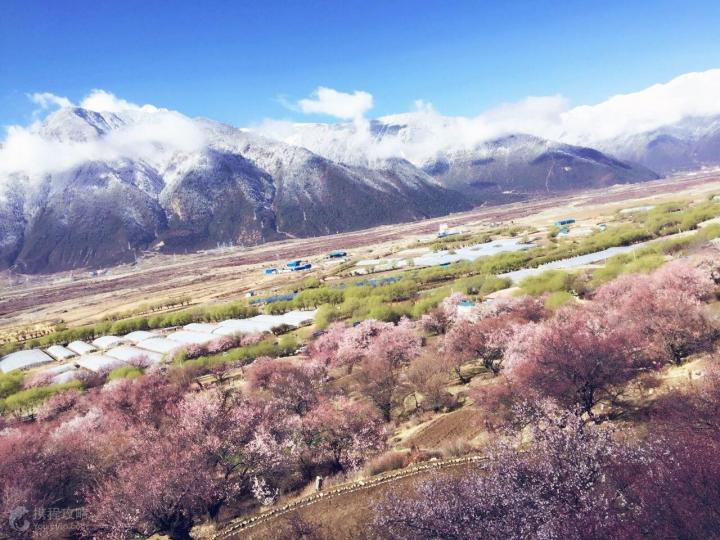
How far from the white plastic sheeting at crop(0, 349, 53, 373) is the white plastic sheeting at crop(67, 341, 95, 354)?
157 inches

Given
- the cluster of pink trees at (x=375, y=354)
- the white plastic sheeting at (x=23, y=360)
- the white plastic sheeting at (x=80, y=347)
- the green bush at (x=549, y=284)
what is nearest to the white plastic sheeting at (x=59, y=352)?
the white plastic sheeting at (x=80, y=347)

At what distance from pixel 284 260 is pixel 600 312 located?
493 ft

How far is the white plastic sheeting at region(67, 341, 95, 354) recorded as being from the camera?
7762 centimetres

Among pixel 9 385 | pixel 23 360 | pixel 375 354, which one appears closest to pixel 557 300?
pixel 375 354

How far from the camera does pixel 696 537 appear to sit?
12.9 meters

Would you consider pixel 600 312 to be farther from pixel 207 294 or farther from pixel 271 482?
pixel 207 294

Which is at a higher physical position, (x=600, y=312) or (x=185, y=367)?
(x=600, y=312)

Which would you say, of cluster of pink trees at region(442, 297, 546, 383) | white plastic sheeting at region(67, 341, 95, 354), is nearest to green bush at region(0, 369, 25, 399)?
white plastic sheeting at region(67, 341, 95, 354)

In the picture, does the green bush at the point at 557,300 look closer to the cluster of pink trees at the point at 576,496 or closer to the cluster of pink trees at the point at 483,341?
the cluster of pink trees at the point at 483,341

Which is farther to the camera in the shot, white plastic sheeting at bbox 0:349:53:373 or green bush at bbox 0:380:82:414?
white plastic sheeting at bbox 0:349:53:373

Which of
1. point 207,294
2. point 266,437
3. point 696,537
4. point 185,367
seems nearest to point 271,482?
point 266,437

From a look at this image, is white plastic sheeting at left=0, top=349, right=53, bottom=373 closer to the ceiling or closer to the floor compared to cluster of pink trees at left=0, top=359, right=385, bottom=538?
closer to the floor

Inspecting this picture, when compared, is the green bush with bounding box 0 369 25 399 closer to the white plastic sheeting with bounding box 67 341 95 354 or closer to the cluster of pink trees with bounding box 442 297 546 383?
the white plastic sheeting with bounding box 67 341 95 354

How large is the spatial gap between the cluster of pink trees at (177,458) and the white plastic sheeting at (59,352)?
4952 centimetres
